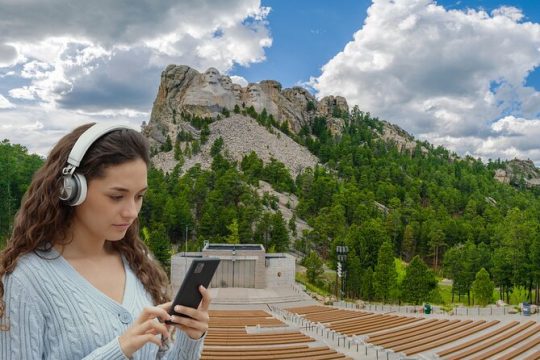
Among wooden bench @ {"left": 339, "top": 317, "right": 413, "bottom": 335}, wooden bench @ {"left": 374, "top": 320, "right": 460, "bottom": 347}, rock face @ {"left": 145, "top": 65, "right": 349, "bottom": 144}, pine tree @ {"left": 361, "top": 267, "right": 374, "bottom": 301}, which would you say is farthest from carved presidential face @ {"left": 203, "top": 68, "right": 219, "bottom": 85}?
wooden bench @ {"left": 374, "top": 320, "right": 460, "bottom": 347}

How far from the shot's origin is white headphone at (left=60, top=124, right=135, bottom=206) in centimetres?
198

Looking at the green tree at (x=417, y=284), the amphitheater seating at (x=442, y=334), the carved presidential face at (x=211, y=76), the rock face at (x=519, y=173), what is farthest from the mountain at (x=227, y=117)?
the amphitheater seating at (x=442, y=334)

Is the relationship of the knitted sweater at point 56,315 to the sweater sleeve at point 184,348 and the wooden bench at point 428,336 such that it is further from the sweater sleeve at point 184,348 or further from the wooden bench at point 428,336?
the wooden bench at point 428,336

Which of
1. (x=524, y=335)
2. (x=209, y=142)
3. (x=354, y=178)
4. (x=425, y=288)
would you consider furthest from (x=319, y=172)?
(x=524, y=335)

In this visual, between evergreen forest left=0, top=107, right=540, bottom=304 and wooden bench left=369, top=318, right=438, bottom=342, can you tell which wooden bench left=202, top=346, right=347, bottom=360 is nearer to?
wooden bench left=369, top=318, right=438, bottom=342

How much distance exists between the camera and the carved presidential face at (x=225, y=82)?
104 meters

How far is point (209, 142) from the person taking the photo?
8700cm

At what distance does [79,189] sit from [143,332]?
0.72m

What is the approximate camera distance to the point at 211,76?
103312mm

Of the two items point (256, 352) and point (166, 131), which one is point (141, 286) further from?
point (166, 131)

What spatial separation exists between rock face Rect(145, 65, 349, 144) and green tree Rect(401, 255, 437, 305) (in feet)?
232

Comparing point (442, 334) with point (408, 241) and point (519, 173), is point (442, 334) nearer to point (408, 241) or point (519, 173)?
point (408, 241)

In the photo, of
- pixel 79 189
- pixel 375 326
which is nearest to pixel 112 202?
pixel 79 189

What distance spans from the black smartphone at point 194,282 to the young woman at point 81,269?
0.03 metres
